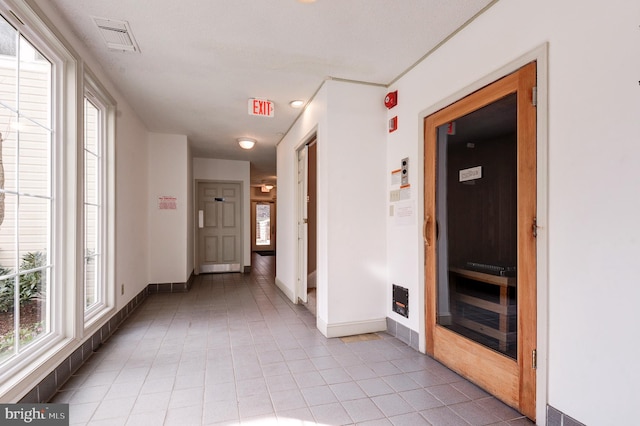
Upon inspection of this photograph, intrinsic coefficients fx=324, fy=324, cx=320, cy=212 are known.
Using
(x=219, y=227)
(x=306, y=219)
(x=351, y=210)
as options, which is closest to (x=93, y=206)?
(x=306, y=219)

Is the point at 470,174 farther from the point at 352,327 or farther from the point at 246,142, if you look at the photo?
the point at 246,142

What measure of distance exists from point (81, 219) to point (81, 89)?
1037 mm

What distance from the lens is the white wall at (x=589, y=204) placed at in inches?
56.6

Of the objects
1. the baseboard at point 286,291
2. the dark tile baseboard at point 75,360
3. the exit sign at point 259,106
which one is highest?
the exit sign at point 259,106

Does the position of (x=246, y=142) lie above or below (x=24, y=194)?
above

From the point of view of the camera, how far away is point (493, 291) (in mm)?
2230

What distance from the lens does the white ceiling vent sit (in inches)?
93.9

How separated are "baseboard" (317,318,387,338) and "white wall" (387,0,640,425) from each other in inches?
66.6

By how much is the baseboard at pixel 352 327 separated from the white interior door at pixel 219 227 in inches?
176

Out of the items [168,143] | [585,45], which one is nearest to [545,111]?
[585,45]

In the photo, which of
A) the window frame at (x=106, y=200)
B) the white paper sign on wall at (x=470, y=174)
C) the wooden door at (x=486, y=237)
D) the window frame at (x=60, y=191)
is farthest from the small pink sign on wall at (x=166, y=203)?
the white paper sign on wall at (x=470, y=174)

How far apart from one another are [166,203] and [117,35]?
3.27 metres

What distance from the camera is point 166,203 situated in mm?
5406

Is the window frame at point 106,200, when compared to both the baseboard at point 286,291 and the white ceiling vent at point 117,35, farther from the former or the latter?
the baseboard at point 286,291
